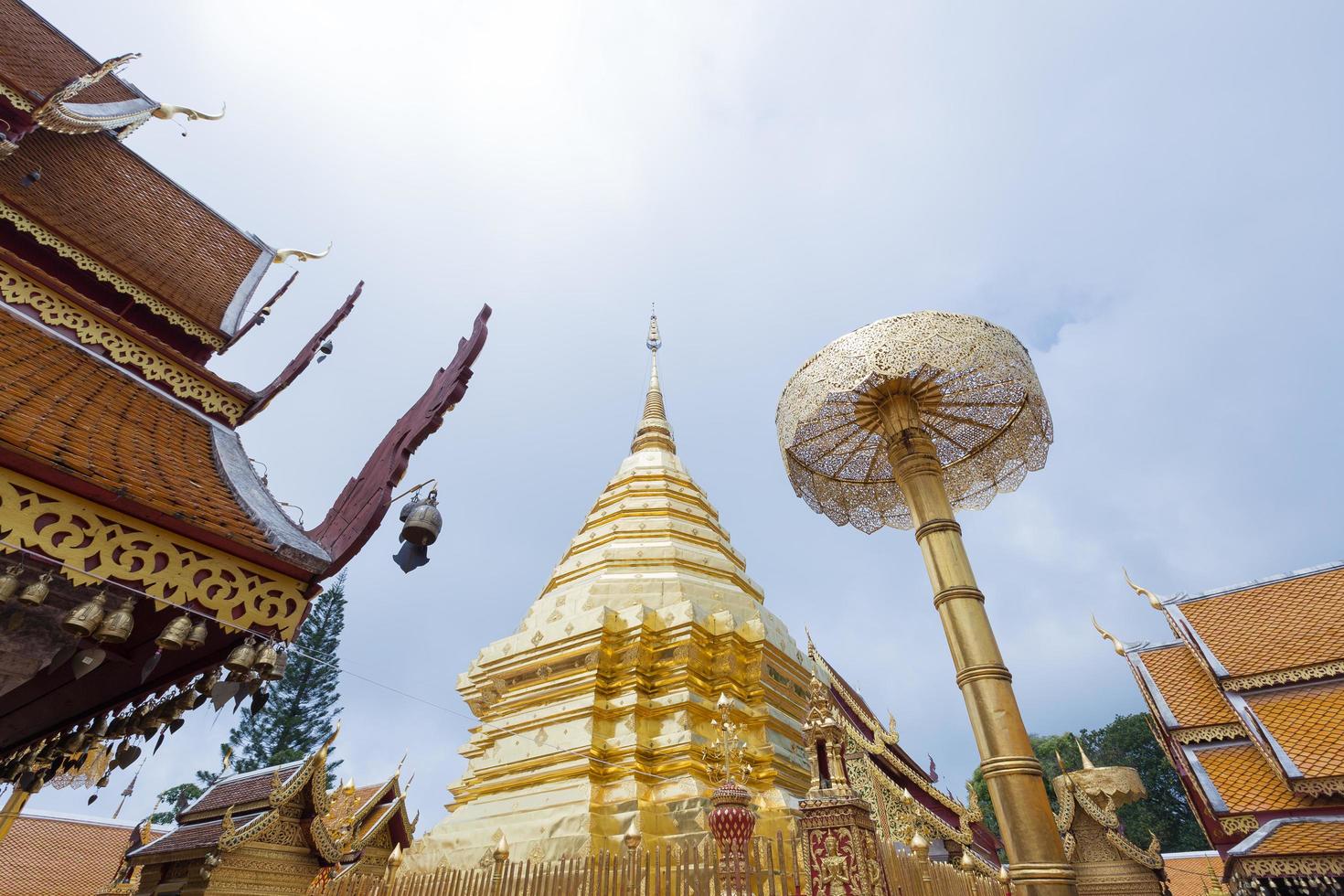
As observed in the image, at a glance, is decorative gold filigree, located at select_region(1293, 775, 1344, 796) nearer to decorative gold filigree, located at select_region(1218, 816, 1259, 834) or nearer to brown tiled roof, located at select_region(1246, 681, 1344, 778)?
brown tiled roof, located at select_region(1246, 681, 1344, 778)

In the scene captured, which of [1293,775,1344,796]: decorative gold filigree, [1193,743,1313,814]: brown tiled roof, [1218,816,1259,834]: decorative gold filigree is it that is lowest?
[1218,816,1259,834]: decorative gold filigree

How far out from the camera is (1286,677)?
737 centimetres

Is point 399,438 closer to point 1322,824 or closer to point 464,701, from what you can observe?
point 464,701

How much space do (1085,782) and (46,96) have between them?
1111 cm

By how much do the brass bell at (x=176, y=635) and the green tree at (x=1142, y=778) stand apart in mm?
30202

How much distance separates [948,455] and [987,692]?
2.95 meters

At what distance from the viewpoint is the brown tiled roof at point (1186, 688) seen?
7.92 meters

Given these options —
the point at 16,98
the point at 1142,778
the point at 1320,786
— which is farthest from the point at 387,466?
the point at 1142,778

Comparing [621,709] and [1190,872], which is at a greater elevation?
[1190,872]

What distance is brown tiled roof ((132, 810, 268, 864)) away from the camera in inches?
281

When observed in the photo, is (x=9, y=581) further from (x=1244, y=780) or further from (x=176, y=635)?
(x=1244, y=780)

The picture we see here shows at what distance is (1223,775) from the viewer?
7.29m

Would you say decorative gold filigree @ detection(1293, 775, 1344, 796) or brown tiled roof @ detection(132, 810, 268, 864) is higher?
decorative gold filigree @ detection(1293, 775, 1344, 796)

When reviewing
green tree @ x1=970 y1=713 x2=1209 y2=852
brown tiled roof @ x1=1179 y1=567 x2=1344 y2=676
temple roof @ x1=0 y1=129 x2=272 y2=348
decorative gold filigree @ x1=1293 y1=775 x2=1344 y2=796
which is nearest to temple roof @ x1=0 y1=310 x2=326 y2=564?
temple roof @ x1=0 y1=129 x2=272 y2=348
